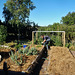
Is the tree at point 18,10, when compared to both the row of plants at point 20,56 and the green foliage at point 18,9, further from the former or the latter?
the row of plants at point 20,56

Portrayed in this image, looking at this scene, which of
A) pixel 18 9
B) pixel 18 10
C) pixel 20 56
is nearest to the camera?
pixel 20 56

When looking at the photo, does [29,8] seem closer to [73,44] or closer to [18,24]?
[18,24]

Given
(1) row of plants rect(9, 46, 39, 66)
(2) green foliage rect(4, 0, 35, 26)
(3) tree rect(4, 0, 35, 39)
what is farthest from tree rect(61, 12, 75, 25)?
(1) row of plants rect(9, 46, 39, 66)

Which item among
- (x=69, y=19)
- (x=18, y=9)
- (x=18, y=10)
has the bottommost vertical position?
(x=18, y=10)

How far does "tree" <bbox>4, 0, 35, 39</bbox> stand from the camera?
1811 centimetres

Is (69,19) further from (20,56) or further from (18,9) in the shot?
(20,56)

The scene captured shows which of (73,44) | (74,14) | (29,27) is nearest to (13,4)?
(29,27)

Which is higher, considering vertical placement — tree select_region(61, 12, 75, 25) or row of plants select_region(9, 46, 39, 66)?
tree select_region(61, 12, 75, 25)

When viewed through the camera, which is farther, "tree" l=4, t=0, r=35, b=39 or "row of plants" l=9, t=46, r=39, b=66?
"tree" l=4, t=0, r=35, b=39

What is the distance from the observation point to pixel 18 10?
699 inches

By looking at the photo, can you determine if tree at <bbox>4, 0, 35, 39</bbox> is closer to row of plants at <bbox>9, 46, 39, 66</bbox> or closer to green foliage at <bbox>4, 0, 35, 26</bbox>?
green foliage at <bbox>4, 0, 35, 26</bbox>

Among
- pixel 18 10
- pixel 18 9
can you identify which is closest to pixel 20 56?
pixel 18 10

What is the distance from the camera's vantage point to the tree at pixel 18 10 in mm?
18112

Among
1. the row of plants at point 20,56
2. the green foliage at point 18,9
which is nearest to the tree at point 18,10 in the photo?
the green foliage at point 18,9
